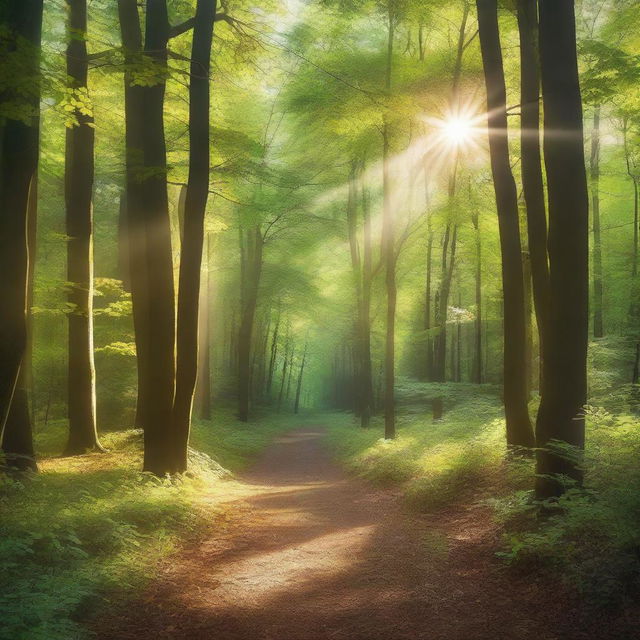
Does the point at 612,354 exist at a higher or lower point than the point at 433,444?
higher

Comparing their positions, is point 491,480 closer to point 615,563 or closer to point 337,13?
point 615,563

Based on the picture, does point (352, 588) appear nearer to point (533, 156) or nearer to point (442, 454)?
point (442, 454)

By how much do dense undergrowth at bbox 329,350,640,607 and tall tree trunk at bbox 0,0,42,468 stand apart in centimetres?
579

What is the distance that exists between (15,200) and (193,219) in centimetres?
385

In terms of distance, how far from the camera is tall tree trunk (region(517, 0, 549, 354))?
29.0 feet

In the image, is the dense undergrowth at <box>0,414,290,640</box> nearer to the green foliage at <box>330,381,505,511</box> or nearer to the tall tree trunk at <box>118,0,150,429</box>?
the tall tree trunk at <box>118,0,150,429</box>

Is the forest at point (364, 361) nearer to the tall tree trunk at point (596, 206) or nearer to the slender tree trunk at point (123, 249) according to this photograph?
the slender tree trunk at point (123, 249)

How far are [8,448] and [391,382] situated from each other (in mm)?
10391

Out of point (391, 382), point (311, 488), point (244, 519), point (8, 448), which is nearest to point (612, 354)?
point (391, 382)

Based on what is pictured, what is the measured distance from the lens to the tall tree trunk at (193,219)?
9141 millimetres

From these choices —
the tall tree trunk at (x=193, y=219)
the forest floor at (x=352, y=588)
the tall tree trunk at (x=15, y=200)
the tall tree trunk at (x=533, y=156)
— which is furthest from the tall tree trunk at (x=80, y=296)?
the tall tree trunk at (x=533, y=156)

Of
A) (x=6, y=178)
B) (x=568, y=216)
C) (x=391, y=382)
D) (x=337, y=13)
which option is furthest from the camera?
(x=391, y=382)

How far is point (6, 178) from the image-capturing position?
565cm

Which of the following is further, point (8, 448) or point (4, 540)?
point (8, 448)
